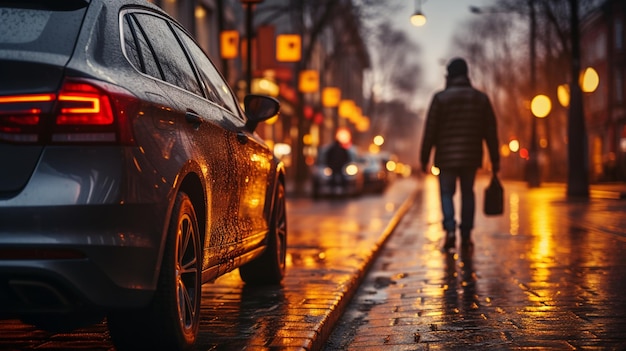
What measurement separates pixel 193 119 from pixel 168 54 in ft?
1.82

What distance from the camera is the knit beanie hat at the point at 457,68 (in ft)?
38.1

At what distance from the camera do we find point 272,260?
298 inches

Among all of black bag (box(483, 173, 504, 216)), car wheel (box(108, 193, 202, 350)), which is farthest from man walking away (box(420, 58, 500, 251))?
car wheel (box(108, 193, 202, 350))

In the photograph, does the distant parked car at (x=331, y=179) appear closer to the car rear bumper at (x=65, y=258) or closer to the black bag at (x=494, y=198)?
the black bag at (x=494, y=198)

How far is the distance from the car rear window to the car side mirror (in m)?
2.52

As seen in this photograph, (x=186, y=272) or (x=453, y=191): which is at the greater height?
(x=453, y=191)

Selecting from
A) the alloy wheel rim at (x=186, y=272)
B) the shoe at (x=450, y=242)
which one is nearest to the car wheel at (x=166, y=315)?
the alloy wheel rim at (x=186, y=272)

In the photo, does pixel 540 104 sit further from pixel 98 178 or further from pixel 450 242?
pixel 98 178

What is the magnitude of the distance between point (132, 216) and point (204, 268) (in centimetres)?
119

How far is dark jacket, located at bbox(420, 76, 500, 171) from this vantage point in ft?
37.1

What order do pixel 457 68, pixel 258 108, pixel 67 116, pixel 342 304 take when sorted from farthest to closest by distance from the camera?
pixel 457 68, pixel 342 304, pixel 258 108, pixel 67 116

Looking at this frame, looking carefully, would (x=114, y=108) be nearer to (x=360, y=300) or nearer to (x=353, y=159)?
(x=360, y=300)

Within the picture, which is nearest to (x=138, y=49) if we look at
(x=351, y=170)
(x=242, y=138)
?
(x=242, y=138)

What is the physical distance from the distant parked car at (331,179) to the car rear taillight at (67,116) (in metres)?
25.7
